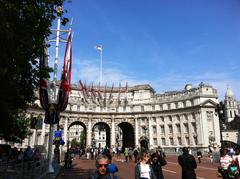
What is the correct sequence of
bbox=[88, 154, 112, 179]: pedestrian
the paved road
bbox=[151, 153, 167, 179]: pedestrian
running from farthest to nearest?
the paved road → bbox=[151, 153, 167, 179]: pedestrian → bbox=[88, 154, 112, 179]: pedestrian

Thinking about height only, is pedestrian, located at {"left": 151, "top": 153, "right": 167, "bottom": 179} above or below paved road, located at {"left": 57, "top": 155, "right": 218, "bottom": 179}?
above

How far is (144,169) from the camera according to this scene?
7.91 m

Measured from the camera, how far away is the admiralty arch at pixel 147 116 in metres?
63.0

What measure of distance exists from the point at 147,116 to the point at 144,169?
65.4 meters

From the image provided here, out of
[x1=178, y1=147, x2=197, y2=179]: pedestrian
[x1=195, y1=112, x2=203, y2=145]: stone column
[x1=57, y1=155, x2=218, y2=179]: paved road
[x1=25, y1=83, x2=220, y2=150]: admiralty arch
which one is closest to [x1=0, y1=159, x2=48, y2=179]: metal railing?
[x1=57, y1=155, x2=218, y2=179]: paved road

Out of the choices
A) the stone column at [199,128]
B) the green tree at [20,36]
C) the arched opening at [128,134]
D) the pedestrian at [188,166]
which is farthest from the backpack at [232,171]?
the arched opening at [128,134]

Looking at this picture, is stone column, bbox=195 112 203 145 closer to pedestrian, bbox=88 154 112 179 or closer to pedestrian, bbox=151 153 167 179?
pedestrian, bbox=151 153 167 179

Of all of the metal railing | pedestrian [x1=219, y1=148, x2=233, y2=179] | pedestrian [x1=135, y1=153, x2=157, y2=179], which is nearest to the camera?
pedestrian [x1=135, y1=153, x2=157, y2=179]

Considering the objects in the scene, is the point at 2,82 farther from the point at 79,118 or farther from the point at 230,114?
the point at 230,114

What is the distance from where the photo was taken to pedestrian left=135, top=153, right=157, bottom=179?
7.80 metres

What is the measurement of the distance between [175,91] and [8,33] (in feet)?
214

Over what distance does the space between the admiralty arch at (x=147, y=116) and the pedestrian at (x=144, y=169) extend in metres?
56.9

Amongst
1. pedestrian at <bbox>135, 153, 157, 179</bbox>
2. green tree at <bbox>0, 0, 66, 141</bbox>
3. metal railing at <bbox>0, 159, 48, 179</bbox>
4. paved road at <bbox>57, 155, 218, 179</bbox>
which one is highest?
green tree at <bbox>0, 0, 66, 141</bbox>

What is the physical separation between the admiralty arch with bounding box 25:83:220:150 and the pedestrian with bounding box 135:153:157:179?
187ft
